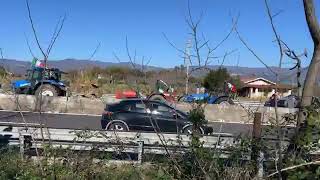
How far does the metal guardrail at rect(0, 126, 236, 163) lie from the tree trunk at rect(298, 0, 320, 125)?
138 cm

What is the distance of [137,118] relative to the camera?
1852 centimetres

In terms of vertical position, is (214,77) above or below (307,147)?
above

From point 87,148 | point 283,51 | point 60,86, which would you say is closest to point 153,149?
point 87,148

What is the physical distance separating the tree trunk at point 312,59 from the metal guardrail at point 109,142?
1.38 metres

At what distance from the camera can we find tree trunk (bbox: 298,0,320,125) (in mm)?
6520

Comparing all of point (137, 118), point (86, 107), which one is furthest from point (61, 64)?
point (86, 107)

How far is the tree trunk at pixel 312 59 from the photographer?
6520 millimetres

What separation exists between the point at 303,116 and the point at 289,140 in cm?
40

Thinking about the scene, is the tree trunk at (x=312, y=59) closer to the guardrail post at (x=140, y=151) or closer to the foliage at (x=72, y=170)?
the foliage at (x=72, y=170)

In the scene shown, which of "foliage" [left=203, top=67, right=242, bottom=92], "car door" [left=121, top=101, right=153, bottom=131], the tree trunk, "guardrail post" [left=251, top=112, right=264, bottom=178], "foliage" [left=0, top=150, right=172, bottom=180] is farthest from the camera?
"car door" [left=121, top=101, right=153, bottom=131]

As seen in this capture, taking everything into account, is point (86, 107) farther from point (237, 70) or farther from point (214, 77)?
point (237, 70)

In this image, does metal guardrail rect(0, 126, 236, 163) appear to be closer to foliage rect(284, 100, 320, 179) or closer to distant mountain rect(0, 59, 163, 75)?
distant mountain rect(0, 59, 163, 75)

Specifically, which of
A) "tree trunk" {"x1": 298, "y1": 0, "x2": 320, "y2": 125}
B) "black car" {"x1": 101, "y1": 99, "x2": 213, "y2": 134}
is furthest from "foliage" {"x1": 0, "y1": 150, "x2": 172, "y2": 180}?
"black car" {"x1": 101, "y1": 99, "x2": 213, "y2": 134}

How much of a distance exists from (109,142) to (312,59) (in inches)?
138
